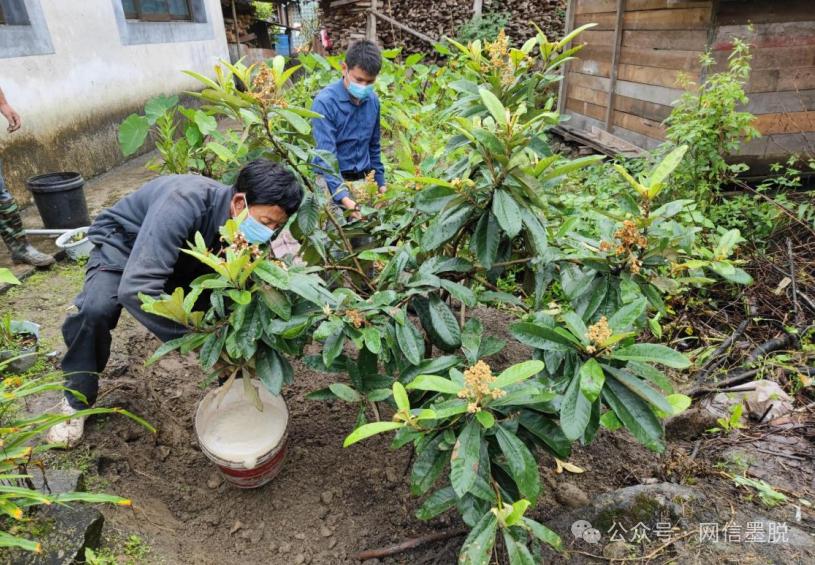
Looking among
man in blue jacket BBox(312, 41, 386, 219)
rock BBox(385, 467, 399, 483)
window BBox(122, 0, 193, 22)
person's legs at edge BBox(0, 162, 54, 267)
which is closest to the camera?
rock BBox(385, 467, 399, 483)

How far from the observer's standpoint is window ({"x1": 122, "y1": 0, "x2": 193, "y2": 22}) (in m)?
6.76

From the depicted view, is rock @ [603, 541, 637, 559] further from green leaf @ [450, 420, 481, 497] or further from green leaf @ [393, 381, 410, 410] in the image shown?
green leaf @ [393, 381, 410, 410]

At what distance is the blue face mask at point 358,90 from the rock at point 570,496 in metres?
2.43

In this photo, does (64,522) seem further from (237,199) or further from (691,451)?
(691,451)

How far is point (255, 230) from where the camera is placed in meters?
1.99

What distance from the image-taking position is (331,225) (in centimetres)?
239

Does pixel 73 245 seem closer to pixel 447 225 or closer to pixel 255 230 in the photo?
pixel 255 230

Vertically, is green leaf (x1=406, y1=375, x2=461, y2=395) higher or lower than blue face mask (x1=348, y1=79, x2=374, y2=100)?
lower

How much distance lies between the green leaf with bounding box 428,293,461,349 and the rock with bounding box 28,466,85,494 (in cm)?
132

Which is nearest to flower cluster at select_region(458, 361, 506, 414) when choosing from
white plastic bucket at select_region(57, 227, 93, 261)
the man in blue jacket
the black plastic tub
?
the man in blue jacket

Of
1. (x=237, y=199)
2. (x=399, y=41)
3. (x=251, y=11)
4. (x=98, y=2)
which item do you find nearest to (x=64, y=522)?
(x=237, y=199)

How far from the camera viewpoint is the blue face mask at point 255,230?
6.47 feet

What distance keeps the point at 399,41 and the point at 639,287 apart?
9.80 metres

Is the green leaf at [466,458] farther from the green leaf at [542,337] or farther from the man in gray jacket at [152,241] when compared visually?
the man in gray jacket at [152,241]
